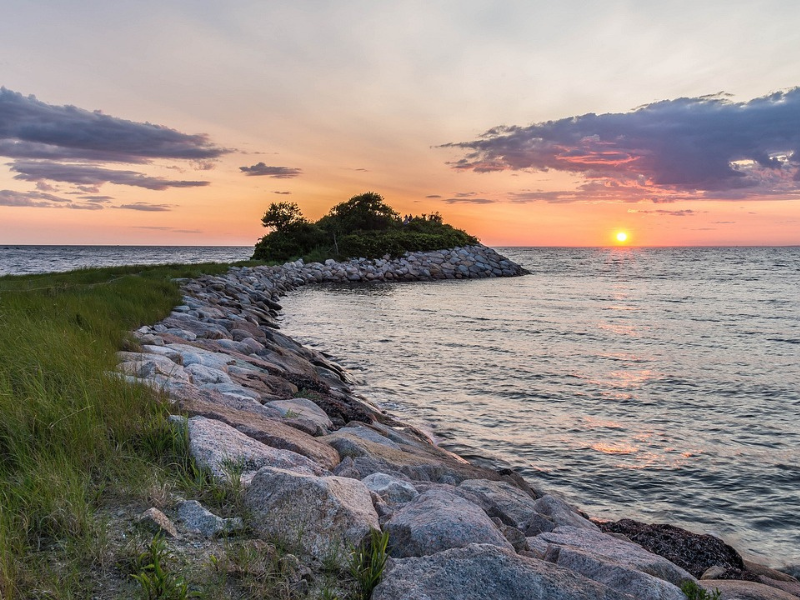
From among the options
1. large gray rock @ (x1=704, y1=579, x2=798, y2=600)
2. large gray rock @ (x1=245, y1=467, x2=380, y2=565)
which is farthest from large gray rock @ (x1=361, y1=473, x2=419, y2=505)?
large gray rock @ (x1=704, y1=579, x2=798, y2=600)

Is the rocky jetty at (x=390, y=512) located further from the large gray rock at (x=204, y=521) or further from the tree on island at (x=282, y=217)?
the tree on island at (x=282, y=217)

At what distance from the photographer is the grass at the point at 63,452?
2.77m

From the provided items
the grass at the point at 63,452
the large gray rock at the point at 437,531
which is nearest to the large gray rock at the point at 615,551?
the large gray rock at the point at 437,531

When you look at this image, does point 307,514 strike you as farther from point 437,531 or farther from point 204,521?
point 437,531

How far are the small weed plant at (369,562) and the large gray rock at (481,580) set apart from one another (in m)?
0.06

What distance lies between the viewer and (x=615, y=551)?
4223 mm

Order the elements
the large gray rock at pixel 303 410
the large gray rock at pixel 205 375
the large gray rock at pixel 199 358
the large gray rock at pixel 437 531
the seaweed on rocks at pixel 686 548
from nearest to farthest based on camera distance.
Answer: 1. the large gray rock at pixel 437 531
2. the seaweed on rocks at pixel 686 548
3. the large gray rock at pixel 303 410
4. the large gray rock at pixel 205 375
5. the large gray rock at pixel 199 358

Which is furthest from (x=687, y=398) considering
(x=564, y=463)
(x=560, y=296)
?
(x=560, y=296)

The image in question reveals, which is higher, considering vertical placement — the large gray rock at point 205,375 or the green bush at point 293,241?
the green bush at point 293,241

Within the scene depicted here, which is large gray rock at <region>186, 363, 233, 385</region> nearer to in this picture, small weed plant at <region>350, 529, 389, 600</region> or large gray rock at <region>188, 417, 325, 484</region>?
large gray rock at <region>188, 417, 325, 484</region>

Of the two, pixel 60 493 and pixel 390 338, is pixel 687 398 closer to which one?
pixel 390 338

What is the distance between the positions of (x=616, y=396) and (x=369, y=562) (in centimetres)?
1030

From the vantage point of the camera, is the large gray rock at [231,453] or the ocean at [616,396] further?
the ocean at [616,396]

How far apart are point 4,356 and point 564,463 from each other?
7.60m
